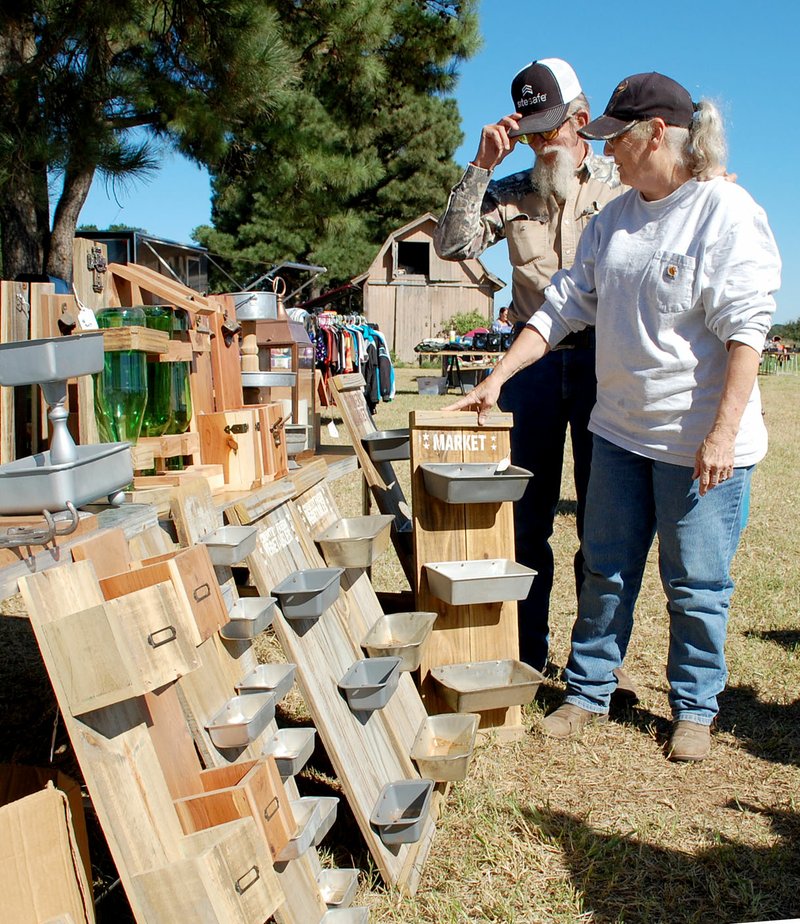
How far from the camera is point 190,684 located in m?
1.71

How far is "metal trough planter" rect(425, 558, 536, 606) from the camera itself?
2547 mm

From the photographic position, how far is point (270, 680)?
6.19 feet

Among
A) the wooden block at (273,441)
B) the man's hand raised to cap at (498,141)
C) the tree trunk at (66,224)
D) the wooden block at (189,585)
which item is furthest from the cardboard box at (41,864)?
the tree trunk at (66,224)

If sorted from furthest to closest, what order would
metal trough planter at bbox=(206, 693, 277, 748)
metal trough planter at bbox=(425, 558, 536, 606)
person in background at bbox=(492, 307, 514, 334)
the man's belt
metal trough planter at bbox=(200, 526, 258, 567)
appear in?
person in background at bbox=(492, 307, 514, 334) < the man's belt < metal trough planter at bbox=(425, 558, 536, 606) < metal trough planter at bbox=(200, 526, 258, 567) < metal trough planter at bbox=(206, 693, 277, 748)

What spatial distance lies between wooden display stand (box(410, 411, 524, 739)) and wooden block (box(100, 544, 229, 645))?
1177 mm

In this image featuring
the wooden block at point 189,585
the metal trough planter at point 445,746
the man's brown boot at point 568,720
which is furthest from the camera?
the man's brown boot at point 568,720

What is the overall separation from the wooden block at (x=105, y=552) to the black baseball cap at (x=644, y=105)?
1.59m

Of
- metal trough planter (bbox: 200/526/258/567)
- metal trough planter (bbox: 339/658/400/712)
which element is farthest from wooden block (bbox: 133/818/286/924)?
metal trough planter (bbox: 339/658/400/712)

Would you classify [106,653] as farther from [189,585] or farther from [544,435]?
[544,435]

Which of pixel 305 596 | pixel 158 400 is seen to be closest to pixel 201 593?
pixel 305 596

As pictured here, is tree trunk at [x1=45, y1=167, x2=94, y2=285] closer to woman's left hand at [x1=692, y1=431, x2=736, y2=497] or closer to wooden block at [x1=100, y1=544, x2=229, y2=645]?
woman's left hand at [x1=692, y1=431, x2=736, y2=497]

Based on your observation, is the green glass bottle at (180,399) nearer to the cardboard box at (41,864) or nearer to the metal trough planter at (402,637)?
the metal trough planter at (402,637)

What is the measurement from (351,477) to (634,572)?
4.89 m

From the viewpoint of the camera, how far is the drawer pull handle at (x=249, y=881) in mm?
1330
